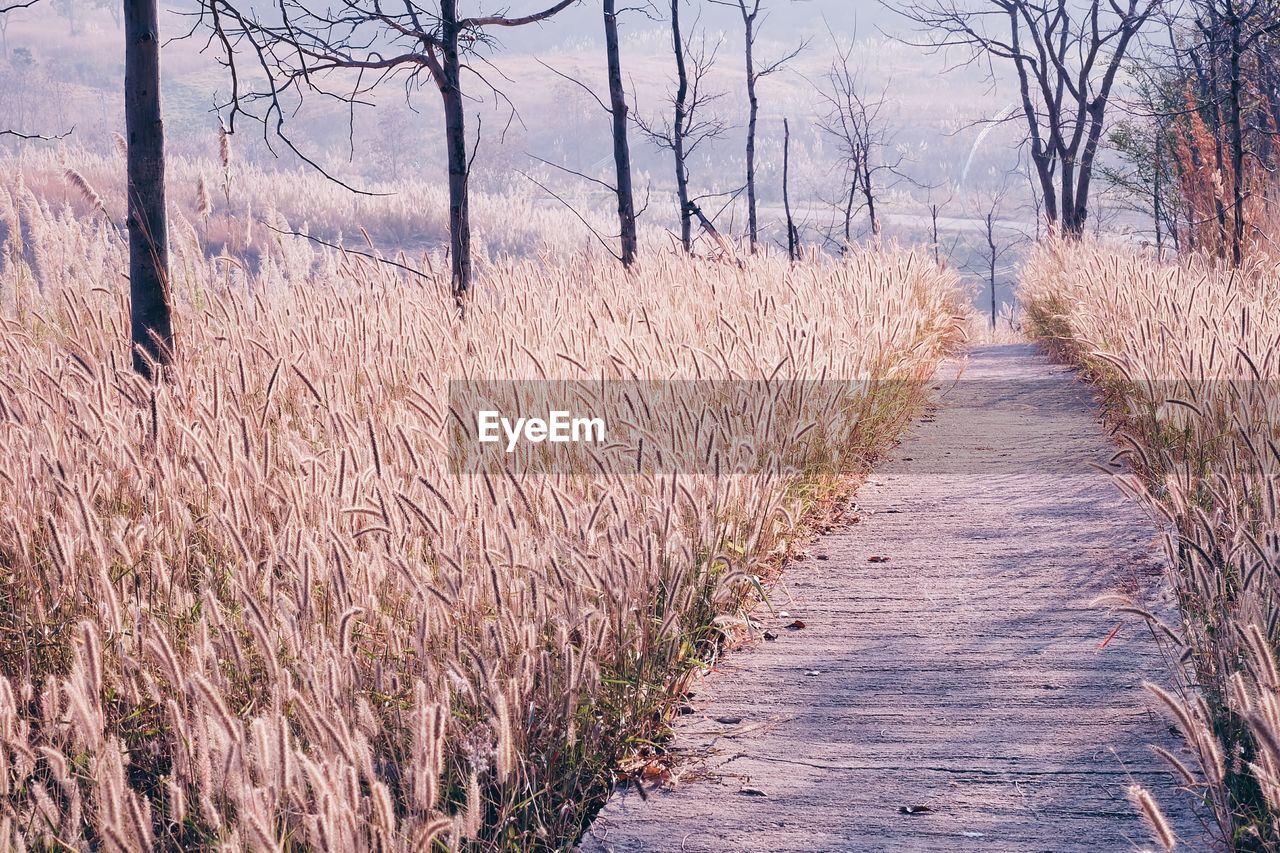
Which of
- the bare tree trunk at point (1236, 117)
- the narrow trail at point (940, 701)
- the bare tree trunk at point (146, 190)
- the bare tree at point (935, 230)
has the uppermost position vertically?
the bare tree at point (935, 230)

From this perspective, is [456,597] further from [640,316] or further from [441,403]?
[640,316]

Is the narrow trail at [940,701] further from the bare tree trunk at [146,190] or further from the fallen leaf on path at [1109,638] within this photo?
the bare tree trunk at [146,190]

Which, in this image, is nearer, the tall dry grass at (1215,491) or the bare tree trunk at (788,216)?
the tall dry grass at (1215,491)

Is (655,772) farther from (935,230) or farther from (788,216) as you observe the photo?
(935,230)

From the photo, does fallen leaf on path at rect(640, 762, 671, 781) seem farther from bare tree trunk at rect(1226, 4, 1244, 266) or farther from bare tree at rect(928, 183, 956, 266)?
bare tree at rect(928, 183, 956, 266)

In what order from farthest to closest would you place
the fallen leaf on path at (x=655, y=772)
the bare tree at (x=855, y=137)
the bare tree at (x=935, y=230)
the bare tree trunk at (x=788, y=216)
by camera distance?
the bare tree at (x=855, y=137) < the bare tree at (x=935, y=230) < the bare tree trunk at (x=788, y=216) < the fallen leaf on path at (x=655, y=772)

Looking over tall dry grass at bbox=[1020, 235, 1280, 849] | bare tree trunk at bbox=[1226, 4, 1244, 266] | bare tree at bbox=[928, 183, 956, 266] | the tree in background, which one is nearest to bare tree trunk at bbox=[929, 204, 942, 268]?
bare tree at bbox=[928, 183, 956, 266]

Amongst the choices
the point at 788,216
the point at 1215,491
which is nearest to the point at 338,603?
the point at 1215,491

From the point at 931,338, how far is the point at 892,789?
6696mm

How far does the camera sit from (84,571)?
2.55 m

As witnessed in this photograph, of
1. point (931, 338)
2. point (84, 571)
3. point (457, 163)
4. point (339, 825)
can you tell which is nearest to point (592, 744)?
point (339, 825)

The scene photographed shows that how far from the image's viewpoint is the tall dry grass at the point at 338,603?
1.76m

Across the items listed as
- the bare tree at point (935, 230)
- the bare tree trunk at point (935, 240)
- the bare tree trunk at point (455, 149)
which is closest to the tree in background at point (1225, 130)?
the bare tree trunk at point (935, 240)

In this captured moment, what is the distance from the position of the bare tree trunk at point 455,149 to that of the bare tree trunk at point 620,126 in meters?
2.30
